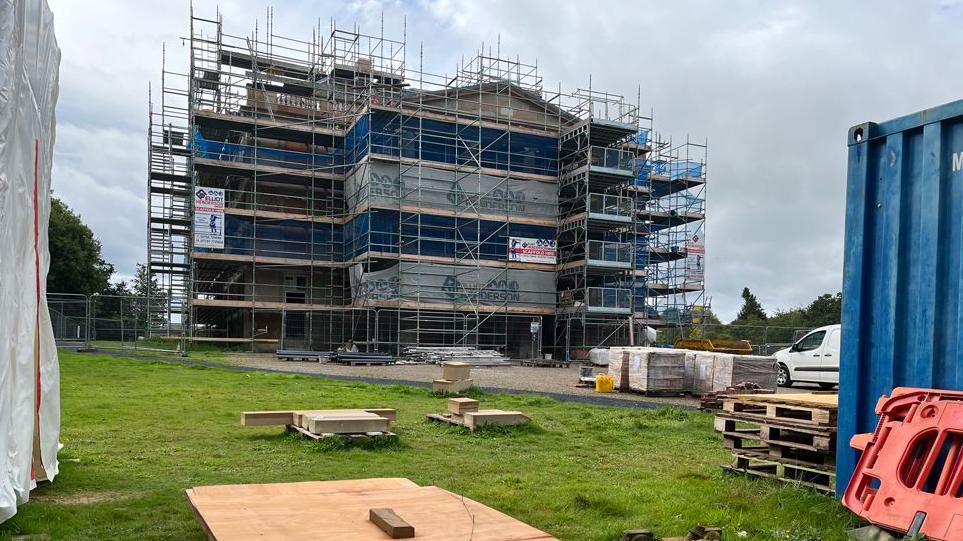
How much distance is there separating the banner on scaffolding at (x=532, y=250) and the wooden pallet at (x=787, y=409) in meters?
30.3

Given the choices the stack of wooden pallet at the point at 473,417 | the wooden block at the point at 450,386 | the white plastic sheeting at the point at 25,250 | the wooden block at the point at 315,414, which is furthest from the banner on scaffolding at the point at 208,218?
the white plastic sheeting at the point at 25,250

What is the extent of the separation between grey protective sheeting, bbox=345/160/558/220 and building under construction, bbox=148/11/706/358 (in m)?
0.08

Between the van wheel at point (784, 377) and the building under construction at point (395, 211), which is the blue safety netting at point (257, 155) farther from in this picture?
the van wheel at point (784, 377)

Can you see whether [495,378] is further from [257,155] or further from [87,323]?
[257,155]

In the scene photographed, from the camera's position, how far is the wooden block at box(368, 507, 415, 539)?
3.76m

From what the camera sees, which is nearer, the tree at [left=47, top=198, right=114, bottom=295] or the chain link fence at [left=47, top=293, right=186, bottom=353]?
the chain link fence at [left=47, top=293, right=186, bottom=353]

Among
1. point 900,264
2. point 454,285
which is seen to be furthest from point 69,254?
point 900,264

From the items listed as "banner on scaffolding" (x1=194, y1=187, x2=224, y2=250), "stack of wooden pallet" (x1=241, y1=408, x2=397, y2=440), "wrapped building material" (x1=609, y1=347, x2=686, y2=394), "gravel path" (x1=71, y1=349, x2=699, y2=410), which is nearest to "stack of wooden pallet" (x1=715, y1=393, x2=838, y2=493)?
"stack of wooden pallet" (x1=241, y1=408, x2=397, y2=440)

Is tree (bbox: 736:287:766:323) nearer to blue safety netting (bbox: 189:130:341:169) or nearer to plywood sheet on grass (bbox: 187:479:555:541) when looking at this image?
blue safety netting (bbox: 189:130:341:169)

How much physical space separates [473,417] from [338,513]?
6915mm

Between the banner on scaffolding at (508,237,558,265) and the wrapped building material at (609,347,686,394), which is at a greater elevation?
the banner on scaffolding at (508,237,558,265)

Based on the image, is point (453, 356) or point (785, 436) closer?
point (785, 436)

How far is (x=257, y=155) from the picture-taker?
3725 cm

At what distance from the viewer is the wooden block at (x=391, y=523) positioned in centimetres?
376
